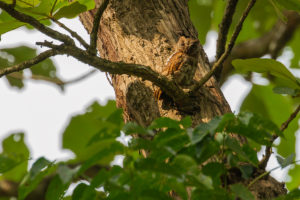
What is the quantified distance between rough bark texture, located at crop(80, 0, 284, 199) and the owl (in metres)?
0.04

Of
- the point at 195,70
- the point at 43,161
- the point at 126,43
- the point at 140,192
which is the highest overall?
the point at 126,43

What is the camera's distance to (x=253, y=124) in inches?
54.2

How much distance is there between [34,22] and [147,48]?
2.19 feet

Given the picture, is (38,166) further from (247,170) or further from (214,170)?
(247,170)

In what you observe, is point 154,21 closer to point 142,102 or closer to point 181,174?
point 142,102

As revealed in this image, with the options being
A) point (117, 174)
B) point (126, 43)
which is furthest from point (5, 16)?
point (117, 174)

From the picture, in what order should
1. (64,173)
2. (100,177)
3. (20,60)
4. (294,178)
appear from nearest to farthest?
(64,173) → (100,177) → (294,178) → (20,60)

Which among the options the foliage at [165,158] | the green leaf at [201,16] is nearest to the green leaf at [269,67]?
the foliage at [165,158]

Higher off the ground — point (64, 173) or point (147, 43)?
point (147, 43)

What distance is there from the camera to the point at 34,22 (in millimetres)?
1650

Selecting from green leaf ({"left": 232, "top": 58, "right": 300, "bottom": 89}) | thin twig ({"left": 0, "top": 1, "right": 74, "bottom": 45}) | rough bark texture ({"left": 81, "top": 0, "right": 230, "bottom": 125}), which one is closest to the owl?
rough bark texture ({"left": 81, "top": 0, "right": 230, "bottom": 125})

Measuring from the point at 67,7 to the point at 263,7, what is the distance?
3316mm

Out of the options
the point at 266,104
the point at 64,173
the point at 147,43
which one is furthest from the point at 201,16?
the point at 64,173

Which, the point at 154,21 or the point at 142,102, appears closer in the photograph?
the point at 142,102
